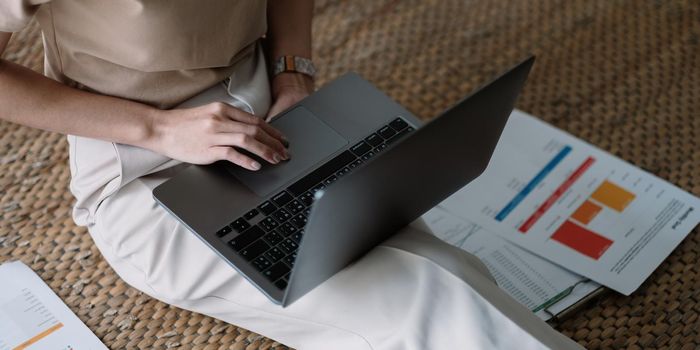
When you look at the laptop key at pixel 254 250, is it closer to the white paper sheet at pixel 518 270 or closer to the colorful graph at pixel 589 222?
the white paper sheet at pixel 518 270

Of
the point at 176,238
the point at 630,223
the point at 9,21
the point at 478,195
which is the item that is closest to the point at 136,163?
the point at 176,238

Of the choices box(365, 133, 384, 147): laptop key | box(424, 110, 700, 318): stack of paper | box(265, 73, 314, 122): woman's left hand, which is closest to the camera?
box(365, 133, 384, 147): laptop key

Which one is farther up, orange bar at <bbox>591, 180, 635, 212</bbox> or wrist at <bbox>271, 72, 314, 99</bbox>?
wrist at <bbox>271, 72, 314, 99</bbox>

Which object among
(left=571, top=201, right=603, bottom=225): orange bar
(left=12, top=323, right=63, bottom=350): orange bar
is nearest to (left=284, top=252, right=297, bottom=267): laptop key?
(left=12, top=323, right=63, bottom=350): orange bar

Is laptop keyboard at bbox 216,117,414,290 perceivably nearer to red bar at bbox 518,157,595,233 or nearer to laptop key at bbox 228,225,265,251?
laptop key at bbox 228,225,265,251

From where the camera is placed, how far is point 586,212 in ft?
4.99

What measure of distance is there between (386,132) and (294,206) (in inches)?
8.2

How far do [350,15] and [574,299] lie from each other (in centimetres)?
89

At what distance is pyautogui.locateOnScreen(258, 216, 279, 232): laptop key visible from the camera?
103 centimetres

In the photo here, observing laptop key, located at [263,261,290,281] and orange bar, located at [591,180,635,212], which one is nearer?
laptop key, located at [263,261,290,281]

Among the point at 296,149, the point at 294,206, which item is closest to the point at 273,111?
the point at 296,149

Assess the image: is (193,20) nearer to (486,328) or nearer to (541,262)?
(486,328)

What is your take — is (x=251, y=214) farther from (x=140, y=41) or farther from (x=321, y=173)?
(x=140, y=41)

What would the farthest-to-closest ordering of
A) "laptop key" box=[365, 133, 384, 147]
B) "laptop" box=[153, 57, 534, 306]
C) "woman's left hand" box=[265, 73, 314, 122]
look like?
"woman's left hand" box=[265, 73, 314, 122] → "laptop key" box=[365, 133, 384, 147] → "laptop" box=[153, 57, 534, 306]
